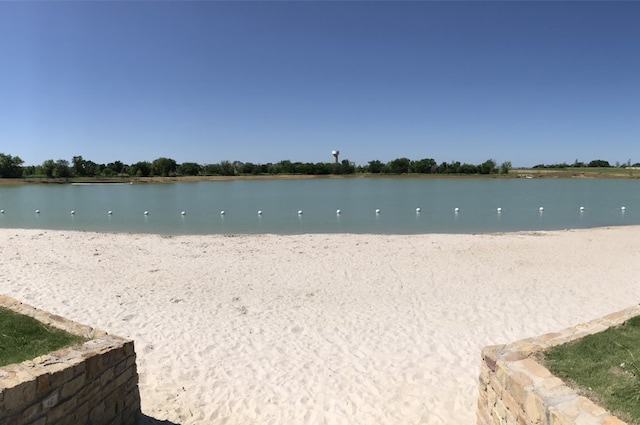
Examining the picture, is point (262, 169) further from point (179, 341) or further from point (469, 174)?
point (179, 341)

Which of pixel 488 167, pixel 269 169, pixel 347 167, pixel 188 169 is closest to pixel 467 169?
pixel 488 167

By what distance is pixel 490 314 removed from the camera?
8.55 meters

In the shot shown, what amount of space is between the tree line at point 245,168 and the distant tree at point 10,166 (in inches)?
18.9

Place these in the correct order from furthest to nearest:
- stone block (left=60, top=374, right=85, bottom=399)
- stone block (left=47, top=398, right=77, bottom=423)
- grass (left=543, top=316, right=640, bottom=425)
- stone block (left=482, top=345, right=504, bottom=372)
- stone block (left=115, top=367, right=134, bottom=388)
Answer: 1. stone block (left=115, top=367, right=134, bottom=388)
2. stone block (left=482, top=345, right=504, bottom=372)
3. stone block (left=60, top=374, right=85, bottom=399)
4. stone block (left=47, top=398, right=77, bottom=423)
5. grass (left=543, top=316, right=640, bottom=425)

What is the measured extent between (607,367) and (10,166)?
373 ft

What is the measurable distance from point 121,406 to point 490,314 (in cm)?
728

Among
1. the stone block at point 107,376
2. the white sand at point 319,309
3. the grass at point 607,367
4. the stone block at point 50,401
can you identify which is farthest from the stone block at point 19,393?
the grass at point 607,367

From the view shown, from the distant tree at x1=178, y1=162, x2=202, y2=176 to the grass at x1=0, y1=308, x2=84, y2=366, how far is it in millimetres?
110199

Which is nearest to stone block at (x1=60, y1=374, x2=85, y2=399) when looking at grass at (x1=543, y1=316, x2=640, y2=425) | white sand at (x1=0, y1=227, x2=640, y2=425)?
white sand at (x1=0, y1=227, x2=640, y2=425)

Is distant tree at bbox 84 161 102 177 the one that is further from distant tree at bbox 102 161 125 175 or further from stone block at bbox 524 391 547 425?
stone block at bbox 524 391 547 425

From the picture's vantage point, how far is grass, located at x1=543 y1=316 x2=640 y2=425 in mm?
3117

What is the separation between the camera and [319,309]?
29.6 feet

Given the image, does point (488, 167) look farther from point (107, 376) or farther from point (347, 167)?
point (107, 376)

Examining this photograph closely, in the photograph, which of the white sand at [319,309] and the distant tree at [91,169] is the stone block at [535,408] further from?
the distant tree at [91,169]
